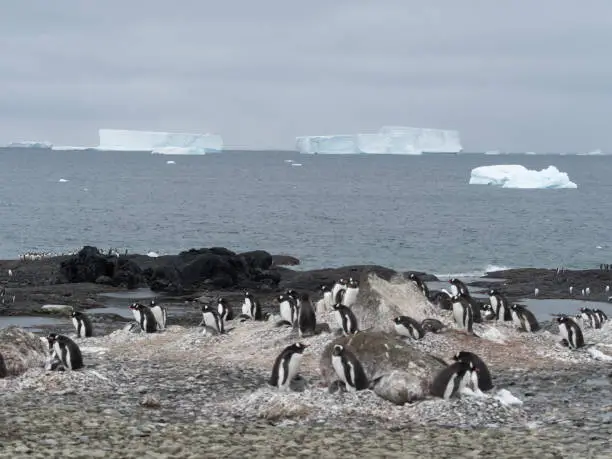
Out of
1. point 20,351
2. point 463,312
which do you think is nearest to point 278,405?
point 20,351

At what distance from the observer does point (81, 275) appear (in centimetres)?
3884

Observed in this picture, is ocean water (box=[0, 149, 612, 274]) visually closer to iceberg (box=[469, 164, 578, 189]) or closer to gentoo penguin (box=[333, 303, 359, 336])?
iceberg (box=[469, 164, 578, 189])

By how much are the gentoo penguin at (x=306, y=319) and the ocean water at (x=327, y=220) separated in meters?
31.2

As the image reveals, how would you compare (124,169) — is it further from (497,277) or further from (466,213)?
(497,277)

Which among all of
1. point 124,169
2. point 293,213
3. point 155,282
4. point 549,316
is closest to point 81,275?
point 155,282

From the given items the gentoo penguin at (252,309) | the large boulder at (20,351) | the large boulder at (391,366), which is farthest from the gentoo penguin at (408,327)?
the large boulder at (20,351)

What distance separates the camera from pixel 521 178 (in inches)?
5276

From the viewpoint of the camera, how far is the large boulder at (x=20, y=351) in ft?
55.2

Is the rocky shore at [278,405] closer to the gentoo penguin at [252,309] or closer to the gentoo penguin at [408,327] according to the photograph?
the gentoo penguin at [408,327]

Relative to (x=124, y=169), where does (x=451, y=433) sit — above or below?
below

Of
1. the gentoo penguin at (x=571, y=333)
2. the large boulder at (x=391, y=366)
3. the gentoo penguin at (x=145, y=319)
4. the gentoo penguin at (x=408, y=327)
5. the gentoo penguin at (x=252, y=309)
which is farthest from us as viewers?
the gentoo penguin at (x=252, y=309)

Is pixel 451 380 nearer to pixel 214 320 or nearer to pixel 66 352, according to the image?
pixel 66 352

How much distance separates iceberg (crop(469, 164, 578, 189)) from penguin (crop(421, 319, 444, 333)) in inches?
4193

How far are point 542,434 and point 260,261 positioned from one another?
95.8ft
